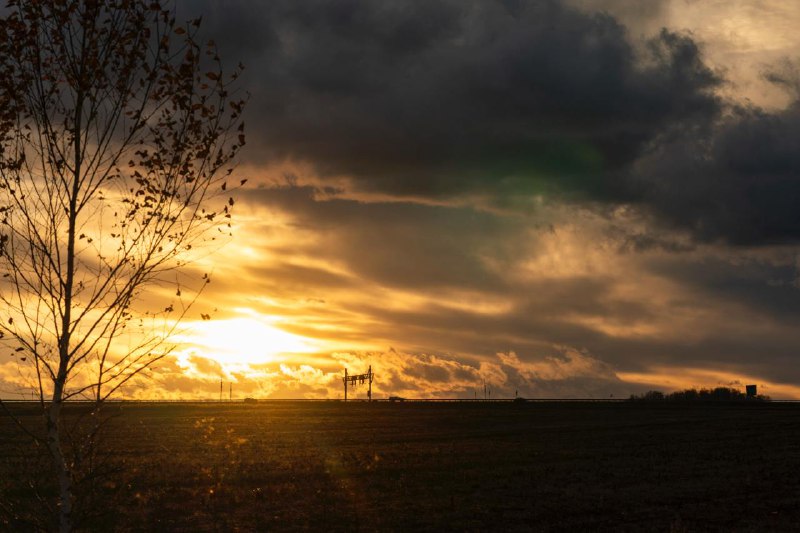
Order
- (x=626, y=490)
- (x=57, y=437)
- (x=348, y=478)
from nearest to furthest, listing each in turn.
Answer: (x=57, y=437)
(x=626, y=490)
(x=348, y=478)

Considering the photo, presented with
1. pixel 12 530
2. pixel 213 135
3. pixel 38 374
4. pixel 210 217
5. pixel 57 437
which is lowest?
pixel 12 530

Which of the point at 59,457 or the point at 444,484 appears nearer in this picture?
the point at 59,457

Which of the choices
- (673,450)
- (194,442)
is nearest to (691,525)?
(673,450)

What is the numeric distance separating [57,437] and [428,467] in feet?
93.1

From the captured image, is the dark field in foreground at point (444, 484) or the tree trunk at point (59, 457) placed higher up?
the tree trunk at point (59, 457)

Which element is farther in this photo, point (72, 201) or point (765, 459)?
point (765, 459)

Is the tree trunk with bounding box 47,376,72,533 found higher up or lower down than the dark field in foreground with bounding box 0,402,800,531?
higher up

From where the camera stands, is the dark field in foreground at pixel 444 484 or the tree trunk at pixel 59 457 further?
the dark field in foreground at pixel 444 484

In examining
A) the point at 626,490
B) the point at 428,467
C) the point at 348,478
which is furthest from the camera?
the point at 428,467

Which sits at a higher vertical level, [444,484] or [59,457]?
[59,457]

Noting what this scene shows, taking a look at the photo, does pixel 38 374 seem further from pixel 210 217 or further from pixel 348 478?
pixel 348 478

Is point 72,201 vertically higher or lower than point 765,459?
higher

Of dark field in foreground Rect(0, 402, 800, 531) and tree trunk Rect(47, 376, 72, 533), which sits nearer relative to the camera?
tree trunk Rect(47, 376, 72, 533)

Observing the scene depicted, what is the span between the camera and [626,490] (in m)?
30.4
